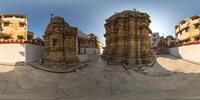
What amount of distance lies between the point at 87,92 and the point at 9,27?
86.7ft

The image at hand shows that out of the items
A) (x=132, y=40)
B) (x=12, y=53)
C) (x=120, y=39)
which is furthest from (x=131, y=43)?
(x=12, y=53)

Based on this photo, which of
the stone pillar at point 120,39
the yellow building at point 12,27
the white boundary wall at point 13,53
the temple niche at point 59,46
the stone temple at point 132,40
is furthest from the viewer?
the yellow building at point 12,27

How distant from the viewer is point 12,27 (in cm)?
1730

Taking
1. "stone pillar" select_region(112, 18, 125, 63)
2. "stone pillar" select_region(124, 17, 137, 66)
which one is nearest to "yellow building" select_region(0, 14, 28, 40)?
"stone pillar" select_region(112, 18, 125, 63)

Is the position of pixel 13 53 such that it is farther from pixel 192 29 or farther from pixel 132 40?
pixel 192 29

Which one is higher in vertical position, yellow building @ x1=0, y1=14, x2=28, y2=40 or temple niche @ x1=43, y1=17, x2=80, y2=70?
yellow building @ x1=0, y1=14, x2=28, y2=40

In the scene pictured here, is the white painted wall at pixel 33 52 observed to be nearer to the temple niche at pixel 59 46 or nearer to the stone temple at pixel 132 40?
the temple niche at pixel 59 46

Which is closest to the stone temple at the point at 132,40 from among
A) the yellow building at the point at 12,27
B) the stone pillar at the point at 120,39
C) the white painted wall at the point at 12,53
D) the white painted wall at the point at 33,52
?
the stone pillar at the point at 120,39

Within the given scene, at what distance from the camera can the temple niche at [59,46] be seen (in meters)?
6.45

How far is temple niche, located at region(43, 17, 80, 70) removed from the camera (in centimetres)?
645

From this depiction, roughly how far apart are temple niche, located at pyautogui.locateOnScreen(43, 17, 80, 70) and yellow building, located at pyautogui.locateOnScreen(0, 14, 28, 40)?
18.1 m

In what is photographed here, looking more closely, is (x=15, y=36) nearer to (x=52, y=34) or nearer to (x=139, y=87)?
(x=52, y=34)

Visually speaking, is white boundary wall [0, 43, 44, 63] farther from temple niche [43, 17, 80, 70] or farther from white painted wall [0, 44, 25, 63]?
temple niche [43, 17, 80, 70]

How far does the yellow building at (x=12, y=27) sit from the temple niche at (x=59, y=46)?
1812 cm
